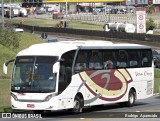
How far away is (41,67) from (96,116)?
9.19 feet

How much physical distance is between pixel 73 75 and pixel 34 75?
1723 millimetres

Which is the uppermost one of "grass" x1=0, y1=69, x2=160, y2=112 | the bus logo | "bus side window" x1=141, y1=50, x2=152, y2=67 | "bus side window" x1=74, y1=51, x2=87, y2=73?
"bus side window" x1=74, y1=51, x2=87, y2=73

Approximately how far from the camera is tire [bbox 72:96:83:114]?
23.3 metres

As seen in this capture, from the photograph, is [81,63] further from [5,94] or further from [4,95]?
[5,94]

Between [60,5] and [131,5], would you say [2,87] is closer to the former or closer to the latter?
[131,5]

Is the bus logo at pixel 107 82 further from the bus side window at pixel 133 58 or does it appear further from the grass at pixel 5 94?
the grass at pixel 5 94

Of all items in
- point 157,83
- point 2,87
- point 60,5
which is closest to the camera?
point 2,87

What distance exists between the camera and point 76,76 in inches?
925

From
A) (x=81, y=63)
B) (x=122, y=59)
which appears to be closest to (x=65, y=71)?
(x=81, y=63)

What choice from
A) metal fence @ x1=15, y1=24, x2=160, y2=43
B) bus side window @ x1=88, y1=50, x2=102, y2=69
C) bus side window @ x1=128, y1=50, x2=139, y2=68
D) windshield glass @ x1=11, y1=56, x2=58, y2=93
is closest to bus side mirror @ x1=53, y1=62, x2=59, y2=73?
windshield glass @ x1=11, y1=56, x2=58, y2=93

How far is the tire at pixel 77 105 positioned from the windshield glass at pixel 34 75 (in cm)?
160

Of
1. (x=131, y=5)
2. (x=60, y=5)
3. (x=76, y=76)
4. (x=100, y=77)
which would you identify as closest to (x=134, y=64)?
(x=100, y=77)

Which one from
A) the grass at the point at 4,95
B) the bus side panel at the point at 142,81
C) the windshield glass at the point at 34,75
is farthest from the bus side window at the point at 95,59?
the grass at the point at 4,95

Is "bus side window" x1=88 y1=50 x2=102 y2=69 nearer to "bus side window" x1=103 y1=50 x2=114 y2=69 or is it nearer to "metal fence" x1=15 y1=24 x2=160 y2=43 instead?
"bus side window" x1=103 y1=50 x2=114 y2=69
